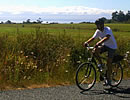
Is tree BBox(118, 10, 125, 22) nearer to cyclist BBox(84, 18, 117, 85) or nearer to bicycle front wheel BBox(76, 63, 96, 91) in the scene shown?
cyclist BBox(84, 18, 117, 85)

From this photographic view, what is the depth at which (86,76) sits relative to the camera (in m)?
6.40

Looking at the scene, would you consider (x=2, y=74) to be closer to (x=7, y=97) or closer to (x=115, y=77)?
(x=7, y=97)

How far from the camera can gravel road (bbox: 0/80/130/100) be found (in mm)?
5297

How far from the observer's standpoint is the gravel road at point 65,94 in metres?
5.30

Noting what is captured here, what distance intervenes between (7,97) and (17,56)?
9.23 ft

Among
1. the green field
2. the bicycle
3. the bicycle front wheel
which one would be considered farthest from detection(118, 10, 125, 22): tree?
the bicycle front wheel

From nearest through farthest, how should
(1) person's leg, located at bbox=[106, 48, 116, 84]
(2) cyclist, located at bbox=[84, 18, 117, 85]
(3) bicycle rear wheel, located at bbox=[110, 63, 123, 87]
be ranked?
(2) cyclist, located at bbox=[84, 18, 117, 85], (1) person's leg, located at bbox=[106, 48, 116, 84], (3) bicycle rear wheel, located at bbox=[110, 63, 123, 87]

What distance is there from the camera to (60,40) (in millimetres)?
9883

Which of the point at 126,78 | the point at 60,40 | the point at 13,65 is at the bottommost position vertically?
the point at 126,78

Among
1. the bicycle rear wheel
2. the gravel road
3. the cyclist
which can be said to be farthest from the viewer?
the bicycle rear wheel

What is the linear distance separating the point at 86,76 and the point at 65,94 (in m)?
1.06

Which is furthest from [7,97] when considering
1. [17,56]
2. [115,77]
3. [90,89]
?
[115,77]

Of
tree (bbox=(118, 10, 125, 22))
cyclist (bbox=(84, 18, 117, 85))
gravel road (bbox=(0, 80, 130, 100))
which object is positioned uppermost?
tree (bbox=(118, 10, 125, 22))

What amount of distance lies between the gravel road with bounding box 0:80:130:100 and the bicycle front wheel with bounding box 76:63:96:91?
5.7 inches
